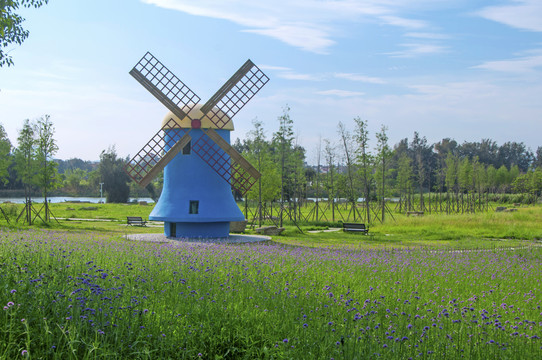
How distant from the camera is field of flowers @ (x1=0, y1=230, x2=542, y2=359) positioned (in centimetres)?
475

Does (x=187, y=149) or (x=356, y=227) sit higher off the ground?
(x=187, y=149)

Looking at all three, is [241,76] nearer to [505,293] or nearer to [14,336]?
[505,293]

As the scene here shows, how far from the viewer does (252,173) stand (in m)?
19.7

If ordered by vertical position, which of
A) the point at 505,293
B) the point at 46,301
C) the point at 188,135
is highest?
the point at 188,135

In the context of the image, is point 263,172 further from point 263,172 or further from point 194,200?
point 194,200

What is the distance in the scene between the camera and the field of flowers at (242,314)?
4746mm

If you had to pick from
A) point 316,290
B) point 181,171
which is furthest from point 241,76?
point 316,290

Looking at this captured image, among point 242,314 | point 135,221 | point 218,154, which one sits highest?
point 218,154

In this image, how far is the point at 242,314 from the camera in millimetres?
5766

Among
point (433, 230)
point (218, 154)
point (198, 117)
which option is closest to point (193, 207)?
point (218, 154)

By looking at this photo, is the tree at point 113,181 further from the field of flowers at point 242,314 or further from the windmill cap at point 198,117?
the field of flowers at point 242,314

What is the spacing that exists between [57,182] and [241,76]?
1505cm

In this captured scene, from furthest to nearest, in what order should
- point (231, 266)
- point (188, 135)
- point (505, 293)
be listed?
point (188, 135) → point (231, 266) → point (505, 293)

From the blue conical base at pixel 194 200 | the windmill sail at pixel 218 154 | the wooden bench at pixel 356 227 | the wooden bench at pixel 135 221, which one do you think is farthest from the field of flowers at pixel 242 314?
the wooden bench at pixel 135 221
